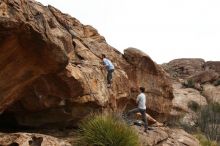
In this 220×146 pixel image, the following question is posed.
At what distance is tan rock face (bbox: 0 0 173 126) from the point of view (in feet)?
44.2

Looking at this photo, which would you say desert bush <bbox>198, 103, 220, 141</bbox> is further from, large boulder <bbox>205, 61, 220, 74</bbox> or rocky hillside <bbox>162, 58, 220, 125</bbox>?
large boulder <bbox>205, 61, 220, 74</bbox>

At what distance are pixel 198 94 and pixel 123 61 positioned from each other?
81.2 ft

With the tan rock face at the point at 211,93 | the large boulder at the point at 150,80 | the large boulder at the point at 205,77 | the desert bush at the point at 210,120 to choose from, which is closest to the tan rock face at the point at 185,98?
the tan rock face at the point at 211,93

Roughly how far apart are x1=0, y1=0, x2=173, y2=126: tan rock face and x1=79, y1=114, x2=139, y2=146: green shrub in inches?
82.4

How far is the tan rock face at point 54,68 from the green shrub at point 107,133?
209 centimetres

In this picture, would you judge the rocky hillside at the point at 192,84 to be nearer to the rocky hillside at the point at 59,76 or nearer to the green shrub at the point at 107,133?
the rocky hillside at the point at 59,76

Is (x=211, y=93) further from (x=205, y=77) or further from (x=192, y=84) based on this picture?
(x=205, y=77)

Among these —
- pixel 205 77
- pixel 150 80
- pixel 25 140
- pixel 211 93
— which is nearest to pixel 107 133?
pixel 25 140

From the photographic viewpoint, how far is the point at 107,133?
15.3 m

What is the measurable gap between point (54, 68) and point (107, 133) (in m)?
2.87

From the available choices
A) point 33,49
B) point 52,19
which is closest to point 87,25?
point 52,19

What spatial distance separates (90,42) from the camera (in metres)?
21.3

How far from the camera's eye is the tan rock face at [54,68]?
1347 centimetres

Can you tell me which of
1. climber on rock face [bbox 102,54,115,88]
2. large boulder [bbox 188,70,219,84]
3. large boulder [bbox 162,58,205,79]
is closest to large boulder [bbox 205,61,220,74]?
large boulder [bbox 162,58,205,79]
